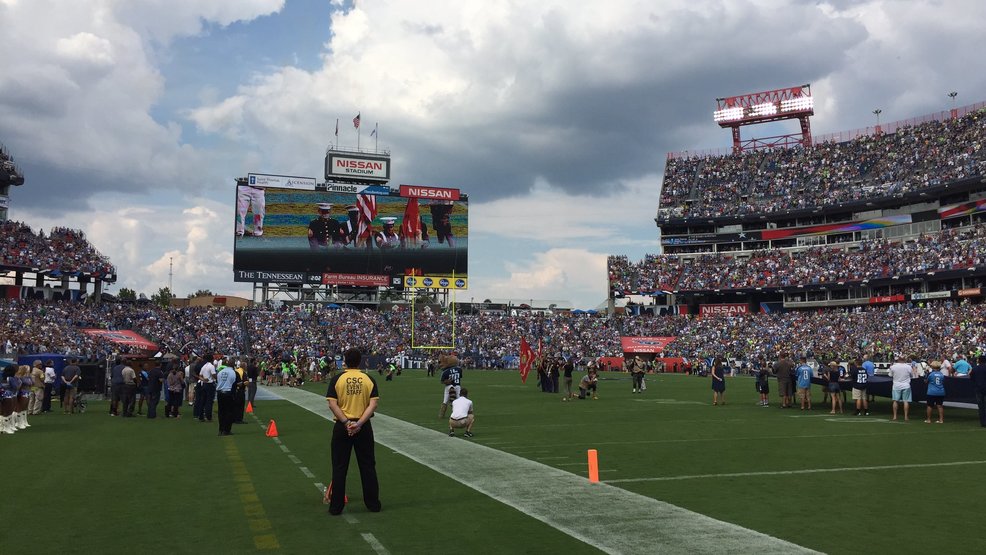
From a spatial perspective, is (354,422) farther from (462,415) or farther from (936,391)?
(936,391)

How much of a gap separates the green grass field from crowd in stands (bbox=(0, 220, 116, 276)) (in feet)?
150

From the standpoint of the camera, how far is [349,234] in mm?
67875

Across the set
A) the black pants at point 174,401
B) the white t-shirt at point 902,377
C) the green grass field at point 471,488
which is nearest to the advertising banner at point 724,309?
the white t-shirt at point 902,377

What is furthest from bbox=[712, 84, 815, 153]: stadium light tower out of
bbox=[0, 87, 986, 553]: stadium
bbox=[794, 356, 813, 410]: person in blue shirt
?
bbox=[794, 356, 813, 410]: person in blue shirt

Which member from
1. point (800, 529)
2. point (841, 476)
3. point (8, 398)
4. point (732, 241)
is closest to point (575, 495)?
point (800, 529)

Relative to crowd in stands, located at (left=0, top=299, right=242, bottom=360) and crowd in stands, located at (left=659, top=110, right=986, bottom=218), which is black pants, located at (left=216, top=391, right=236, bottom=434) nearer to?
crowd in stands, located at (left=0, top=299, right=242, bottom=360)

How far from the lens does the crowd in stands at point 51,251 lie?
186 feet

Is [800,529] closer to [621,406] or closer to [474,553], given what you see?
[474,553]

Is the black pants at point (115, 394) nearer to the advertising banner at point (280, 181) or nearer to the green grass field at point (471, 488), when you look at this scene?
the green grass field at point (471, 488)

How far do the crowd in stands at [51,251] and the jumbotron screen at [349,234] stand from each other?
11418 millimetres

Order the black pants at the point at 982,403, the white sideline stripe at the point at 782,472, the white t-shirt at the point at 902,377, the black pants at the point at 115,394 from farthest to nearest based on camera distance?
the black pants at the point at 115,394, the white t-shirt at the point at 902,377, the black pants at the point at 982,403, the white sideline stripe at the point at 782,472

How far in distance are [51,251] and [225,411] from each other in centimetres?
5314

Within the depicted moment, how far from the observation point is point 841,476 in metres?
10.5

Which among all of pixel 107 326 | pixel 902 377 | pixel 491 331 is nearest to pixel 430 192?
pixel 491 331
